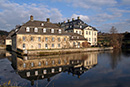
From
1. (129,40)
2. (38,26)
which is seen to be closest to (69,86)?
(38,26)

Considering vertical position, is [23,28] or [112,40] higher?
[23,28]

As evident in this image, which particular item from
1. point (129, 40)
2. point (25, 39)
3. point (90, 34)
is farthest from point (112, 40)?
point (25, 39)

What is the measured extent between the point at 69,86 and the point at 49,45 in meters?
25.1

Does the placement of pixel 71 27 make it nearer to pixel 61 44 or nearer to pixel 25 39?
pixel 61 44

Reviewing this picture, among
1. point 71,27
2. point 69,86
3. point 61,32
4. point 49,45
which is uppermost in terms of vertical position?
point 71,27

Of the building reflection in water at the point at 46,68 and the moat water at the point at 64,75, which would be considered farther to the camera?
the building reflection in water at the point at 46,68

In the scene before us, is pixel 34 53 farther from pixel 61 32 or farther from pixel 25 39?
pixel 61 32

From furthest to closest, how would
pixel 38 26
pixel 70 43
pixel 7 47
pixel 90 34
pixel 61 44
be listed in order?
1. pixel 90 34
2. pixel 7 47
3. pixel 70 43
4. pixel 61 44
5. pixel 38 26

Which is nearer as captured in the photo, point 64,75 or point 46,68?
point 64,75

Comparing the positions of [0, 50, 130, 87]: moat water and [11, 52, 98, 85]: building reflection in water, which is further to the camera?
[11, 52, 98, 85]: building reflection in water

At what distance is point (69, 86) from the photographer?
843 cm

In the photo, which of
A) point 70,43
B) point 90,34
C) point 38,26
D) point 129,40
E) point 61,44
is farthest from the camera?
point 129,40

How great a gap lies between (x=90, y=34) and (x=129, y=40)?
2392cm

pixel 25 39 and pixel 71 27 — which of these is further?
pixel 71 27
